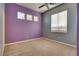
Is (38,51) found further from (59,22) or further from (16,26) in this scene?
(59,22)

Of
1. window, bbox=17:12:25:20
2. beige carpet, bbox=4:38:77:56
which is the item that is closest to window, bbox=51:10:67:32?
beige carpet, bbox=4:38:77:56

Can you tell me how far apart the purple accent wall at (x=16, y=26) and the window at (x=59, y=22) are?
5.24 ft

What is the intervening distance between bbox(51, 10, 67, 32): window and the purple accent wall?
1.60 meters

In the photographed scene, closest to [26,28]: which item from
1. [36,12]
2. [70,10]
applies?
[36,12]

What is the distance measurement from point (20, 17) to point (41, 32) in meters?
2.70

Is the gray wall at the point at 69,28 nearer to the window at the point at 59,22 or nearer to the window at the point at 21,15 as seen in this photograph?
the window at the point at 59,22

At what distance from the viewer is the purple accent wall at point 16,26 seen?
407 cm

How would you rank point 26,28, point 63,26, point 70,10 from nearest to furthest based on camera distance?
point 70,10 → point 63,26 → point 26,28

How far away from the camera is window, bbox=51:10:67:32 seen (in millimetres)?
4345

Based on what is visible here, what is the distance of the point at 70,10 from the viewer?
3.94 metres

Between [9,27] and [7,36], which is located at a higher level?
[9,27]

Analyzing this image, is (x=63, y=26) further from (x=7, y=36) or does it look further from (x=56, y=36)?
(x=7, y=36)

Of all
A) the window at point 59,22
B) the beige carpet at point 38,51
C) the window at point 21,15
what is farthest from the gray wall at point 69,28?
the window at point 21,15

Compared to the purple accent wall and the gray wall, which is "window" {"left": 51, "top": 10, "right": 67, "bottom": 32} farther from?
the purple accent wall
